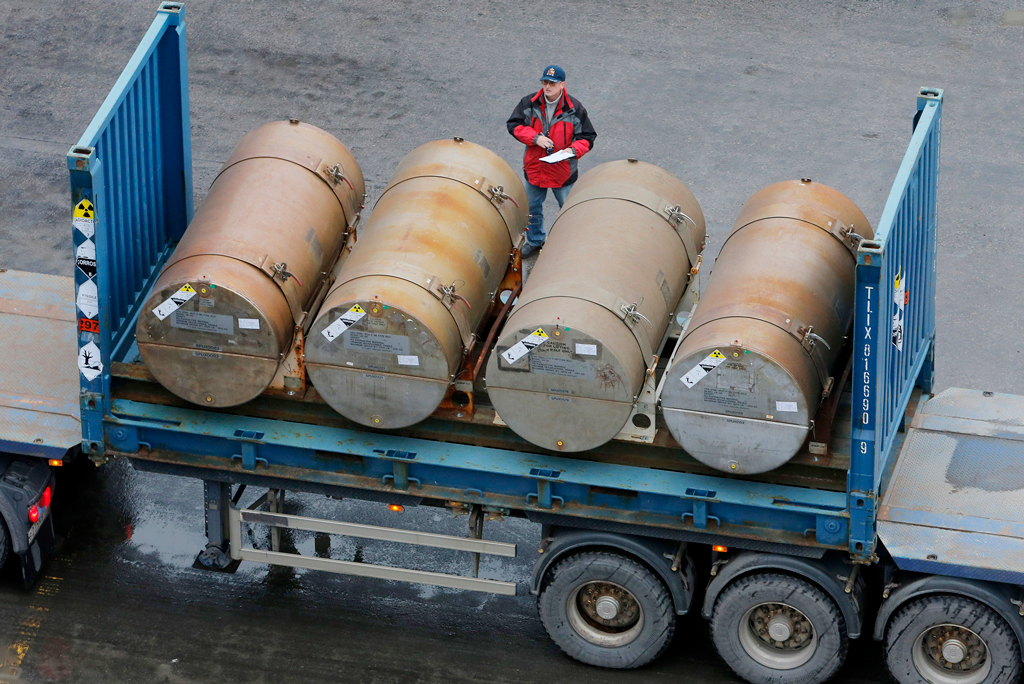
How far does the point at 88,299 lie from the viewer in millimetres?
9484

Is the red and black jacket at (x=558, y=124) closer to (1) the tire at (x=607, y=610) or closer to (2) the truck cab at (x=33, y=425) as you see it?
(2) the truck cab at (x=33, y=425)

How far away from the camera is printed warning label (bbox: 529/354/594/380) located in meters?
8.98

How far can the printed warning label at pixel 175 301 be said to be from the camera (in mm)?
9328

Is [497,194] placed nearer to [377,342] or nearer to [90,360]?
[377,342]

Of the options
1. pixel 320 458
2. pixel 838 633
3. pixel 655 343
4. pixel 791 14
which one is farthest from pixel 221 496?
pixel 791 14

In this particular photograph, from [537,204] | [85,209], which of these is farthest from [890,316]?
[537,204]

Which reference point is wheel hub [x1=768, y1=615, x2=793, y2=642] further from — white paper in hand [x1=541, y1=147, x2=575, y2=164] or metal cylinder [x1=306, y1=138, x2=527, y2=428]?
white paper in hand [x1=541, y1=147, x2=575, y2=164]

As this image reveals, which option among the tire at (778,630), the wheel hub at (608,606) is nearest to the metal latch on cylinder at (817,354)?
the tire at (778,630)

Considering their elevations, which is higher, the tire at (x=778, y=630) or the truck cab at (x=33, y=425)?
the truck cab at (x=33, y=425)

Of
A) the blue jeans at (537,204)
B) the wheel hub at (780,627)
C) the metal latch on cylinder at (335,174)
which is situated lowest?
the wheel hub at (780,627)

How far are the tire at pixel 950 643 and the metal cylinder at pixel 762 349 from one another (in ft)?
4.19

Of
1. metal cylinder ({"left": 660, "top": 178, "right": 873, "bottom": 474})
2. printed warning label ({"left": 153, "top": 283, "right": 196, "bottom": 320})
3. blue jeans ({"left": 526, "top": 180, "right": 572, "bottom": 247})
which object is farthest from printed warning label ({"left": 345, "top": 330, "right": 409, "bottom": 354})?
blue jeans ({"left": 526, "top": 180, "right": 572, "bottom": 247})

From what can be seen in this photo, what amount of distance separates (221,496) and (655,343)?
118 inches

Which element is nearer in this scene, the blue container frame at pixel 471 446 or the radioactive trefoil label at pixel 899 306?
the radioactive trefoil label at pixel 899 306
